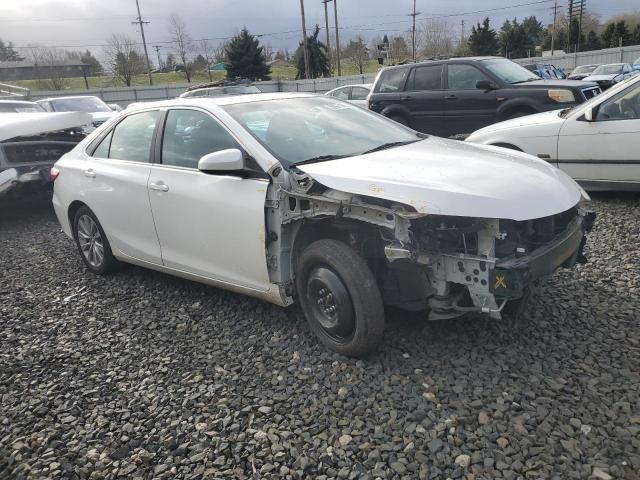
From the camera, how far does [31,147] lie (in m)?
7.70

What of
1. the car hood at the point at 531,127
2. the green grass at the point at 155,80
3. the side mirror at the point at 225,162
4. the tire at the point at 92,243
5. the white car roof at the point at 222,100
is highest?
the green grass at the point at 155,80

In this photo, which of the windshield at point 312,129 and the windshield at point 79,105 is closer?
the windshield at point 312,129

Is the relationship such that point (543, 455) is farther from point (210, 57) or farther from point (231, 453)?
point (210, 57)

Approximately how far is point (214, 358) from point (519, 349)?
193cm

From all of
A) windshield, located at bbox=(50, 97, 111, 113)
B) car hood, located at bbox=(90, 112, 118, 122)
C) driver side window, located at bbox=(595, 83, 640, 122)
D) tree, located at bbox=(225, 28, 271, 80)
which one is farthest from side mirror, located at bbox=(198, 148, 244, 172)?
tree, located at bbox=(225, 28, 271, 80)

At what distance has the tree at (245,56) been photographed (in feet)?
151

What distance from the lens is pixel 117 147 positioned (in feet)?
15.3

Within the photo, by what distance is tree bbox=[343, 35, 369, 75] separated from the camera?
62075 millimetres

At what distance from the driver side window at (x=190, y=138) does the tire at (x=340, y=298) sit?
3.39ft

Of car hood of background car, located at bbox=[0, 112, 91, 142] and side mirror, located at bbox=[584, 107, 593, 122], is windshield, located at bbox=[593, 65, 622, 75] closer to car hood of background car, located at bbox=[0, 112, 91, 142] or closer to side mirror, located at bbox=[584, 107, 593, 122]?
side mirror, located at bbox=[584, 107, 593, 122]

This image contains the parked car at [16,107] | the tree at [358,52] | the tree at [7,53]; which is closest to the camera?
the parked car at [16,107]

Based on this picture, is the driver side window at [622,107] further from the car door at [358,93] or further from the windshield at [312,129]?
the car door at [358,93]

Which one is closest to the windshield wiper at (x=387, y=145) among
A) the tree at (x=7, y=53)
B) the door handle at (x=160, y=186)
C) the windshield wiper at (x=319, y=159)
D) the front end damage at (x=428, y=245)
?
the windshield wiper at (x=319, y=159)

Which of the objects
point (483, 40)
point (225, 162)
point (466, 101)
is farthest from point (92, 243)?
point (483, 40)
